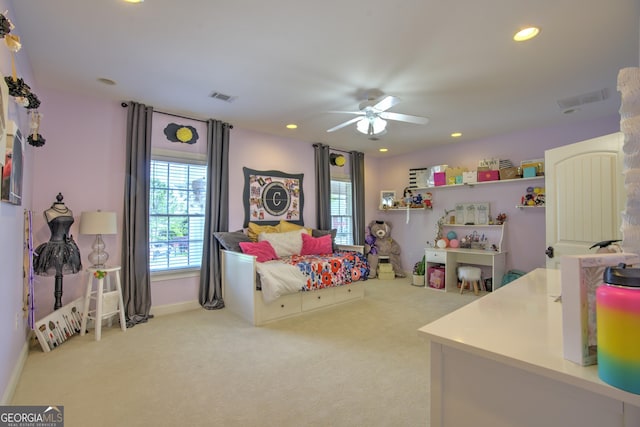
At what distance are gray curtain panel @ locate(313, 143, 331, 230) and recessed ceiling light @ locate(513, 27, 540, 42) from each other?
3485mm

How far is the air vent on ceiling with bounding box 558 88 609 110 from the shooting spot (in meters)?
3.21

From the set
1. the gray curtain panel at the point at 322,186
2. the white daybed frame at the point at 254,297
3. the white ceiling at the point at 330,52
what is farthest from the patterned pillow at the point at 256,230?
the white ceiling at the point at 330,52

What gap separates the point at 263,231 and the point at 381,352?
244 cm

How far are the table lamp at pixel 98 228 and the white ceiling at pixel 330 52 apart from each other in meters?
1.29

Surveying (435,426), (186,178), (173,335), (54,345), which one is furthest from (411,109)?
(54,345)

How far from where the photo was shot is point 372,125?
325cm

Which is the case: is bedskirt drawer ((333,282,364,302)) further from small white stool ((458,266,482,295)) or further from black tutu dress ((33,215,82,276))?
black tutu dress ((33,215,82,276))

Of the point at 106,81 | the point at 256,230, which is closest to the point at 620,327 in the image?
the point at 106,81

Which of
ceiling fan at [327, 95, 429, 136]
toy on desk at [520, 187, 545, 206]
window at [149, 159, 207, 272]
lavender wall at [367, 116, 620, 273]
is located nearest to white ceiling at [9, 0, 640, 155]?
ceiling fan at [327, 95, 429, 136]

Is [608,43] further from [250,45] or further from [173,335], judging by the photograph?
[173,335]

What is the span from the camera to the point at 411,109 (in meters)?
3.71

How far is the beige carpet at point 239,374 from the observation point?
6.18ft

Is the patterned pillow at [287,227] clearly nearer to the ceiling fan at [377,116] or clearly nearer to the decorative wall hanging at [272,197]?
the decorative wall hanging at [272,197]

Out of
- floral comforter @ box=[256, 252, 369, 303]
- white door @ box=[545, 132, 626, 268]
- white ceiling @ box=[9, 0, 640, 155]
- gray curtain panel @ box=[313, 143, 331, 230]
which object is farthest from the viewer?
gray curtain panel @ box=[313, 143, 331, 230]
